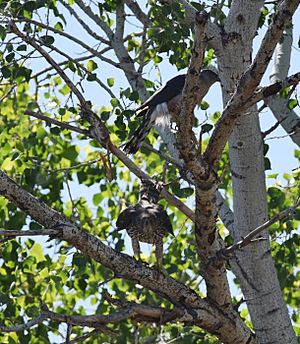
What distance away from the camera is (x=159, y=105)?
23.3 feet

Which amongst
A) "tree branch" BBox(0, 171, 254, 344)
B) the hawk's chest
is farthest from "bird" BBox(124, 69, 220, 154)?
"tree branch" BBox(0, 171, 254, 344)

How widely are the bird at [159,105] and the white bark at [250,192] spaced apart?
0.94 meters

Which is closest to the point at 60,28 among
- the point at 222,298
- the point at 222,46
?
the point at 222,46

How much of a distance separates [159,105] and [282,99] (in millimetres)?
979

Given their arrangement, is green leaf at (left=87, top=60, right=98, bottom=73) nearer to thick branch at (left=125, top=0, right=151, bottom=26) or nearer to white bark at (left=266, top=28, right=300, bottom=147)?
thick branch at (left=125, top=0, right=151, bottom=26)

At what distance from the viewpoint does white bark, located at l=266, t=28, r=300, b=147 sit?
6508 mm

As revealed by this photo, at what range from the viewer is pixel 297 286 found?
8.85 meters

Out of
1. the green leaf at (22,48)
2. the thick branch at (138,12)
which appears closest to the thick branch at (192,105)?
the green leaf at (22,48)

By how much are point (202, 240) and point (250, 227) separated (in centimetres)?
68

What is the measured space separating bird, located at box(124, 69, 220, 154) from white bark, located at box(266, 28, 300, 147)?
52 centimetres

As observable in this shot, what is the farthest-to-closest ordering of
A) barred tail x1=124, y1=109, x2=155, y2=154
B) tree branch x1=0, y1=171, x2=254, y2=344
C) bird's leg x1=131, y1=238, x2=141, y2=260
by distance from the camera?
barred tail x1=124, y1=109, x2=155, y2=154 → bird's leg x1=131, y1=238, x2=141, y2=260 → tree branch x1=0, y1=171, x2=254, y2=344

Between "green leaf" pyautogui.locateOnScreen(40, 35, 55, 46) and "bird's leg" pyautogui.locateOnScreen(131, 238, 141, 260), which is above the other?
"green leaf" pyautogui.locateOnScreen(40, 35, 55, 46)

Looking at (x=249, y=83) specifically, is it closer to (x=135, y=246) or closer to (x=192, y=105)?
(x=192, y=105)

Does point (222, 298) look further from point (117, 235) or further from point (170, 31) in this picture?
point (117, 235)
